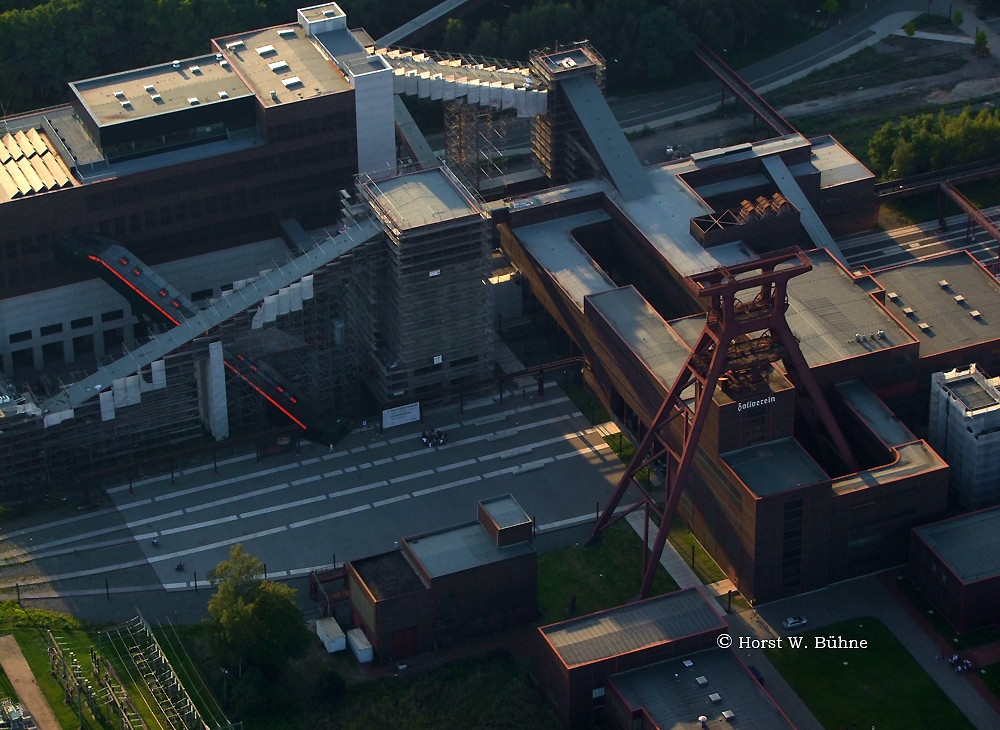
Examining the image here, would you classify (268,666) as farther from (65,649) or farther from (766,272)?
(766,272)

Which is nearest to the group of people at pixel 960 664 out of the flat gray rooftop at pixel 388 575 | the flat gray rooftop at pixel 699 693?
the flat gray rooftop at pixel 699 693

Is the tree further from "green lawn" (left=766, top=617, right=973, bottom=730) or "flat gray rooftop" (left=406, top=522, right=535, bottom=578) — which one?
"green lawn" (left=766, top=617, right=973, bottom=730)

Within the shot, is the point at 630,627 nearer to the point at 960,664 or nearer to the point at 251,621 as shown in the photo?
the point at 960,664

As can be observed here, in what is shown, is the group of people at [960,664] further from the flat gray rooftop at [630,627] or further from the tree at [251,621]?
the tree at [251,621]

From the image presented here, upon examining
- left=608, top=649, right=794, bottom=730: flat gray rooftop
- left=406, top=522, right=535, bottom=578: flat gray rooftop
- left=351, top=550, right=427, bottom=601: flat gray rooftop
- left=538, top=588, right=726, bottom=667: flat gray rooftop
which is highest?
left=406, top=522, right=535, bottom=578: flat gray rooftop

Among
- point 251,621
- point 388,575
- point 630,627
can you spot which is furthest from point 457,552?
point 251,621

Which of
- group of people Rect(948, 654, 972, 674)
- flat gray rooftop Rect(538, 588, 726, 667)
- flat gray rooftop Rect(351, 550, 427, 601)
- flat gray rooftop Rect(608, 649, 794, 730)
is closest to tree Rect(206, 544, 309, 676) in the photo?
flat gray rooftop Rect(351, 550, 427, 601)

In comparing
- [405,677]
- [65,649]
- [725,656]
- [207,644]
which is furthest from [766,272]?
[65,649]
